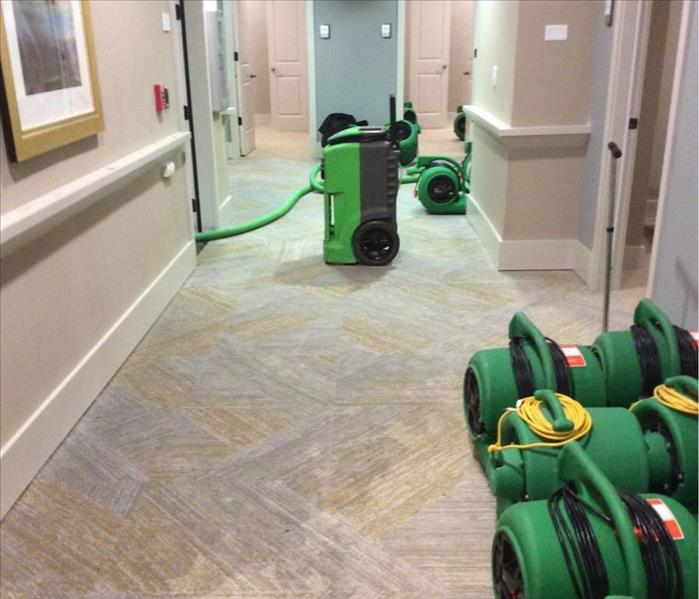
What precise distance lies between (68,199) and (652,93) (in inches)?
127

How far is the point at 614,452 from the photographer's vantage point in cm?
167

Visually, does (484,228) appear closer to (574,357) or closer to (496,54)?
(496,54)

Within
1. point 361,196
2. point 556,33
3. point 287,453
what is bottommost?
point 287,453

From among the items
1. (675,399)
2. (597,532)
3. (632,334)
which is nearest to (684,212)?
(632,334)

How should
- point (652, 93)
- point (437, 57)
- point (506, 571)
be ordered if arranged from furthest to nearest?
1. point (437, 57)
2. point (652, 93)
3. point (506, 571)

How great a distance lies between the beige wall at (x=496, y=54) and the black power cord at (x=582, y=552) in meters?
3.02

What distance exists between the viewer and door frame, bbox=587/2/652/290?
345cm

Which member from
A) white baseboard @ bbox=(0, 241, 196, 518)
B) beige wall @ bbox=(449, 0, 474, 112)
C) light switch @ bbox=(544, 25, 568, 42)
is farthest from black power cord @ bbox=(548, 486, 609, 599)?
beige wall @ bbox=(449, 0, 474, 112)

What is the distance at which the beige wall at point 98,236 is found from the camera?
2.21 m

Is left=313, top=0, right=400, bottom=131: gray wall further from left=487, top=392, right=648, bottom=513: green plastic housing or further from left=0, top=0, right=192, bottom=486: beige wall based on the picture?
left=487, top=392, right=648, bottom=513: green plastic housing

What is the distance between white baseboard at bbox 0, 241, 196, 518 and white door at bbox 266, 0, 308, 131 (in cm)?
737

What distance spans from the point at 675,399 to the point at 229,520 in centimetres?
129

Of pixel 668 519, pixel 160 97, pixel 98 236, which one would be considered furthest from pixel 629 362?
pixel 160 97

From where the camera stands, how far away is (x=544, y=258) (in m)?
4.23
